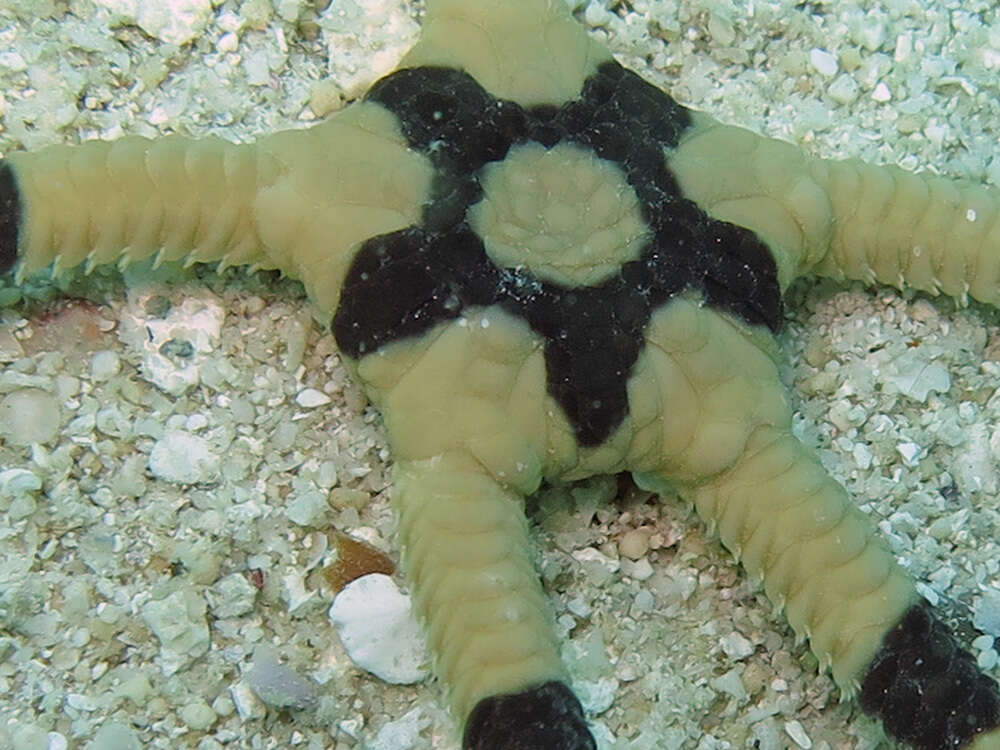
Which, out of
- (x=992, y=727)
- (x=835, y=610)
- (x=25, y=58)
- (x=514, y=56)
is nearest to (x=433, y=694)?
(x=835, y=610)

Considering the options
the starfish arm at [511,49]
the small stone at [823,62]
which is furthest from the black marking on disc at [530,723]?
the small stone at [823,62]

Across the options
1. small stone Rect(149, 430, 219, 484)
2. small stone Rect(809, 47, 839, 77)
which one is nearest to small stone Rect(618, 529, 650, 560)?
small stone Rect(149, 430, 219, 484)

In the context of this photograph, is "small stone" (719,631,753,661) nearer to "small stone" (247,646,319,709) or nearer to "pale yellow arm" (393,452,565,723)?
"pale yellow arm" (393,452,565,723)

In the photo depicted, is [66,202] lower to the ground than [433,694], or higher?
higher

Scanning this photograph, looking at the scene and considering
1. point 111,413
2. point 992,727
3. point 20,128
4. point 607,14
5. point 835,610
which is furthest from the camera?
point 607,14

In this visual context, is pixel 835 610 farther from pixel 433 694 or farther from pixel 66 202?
pixel 66 202
